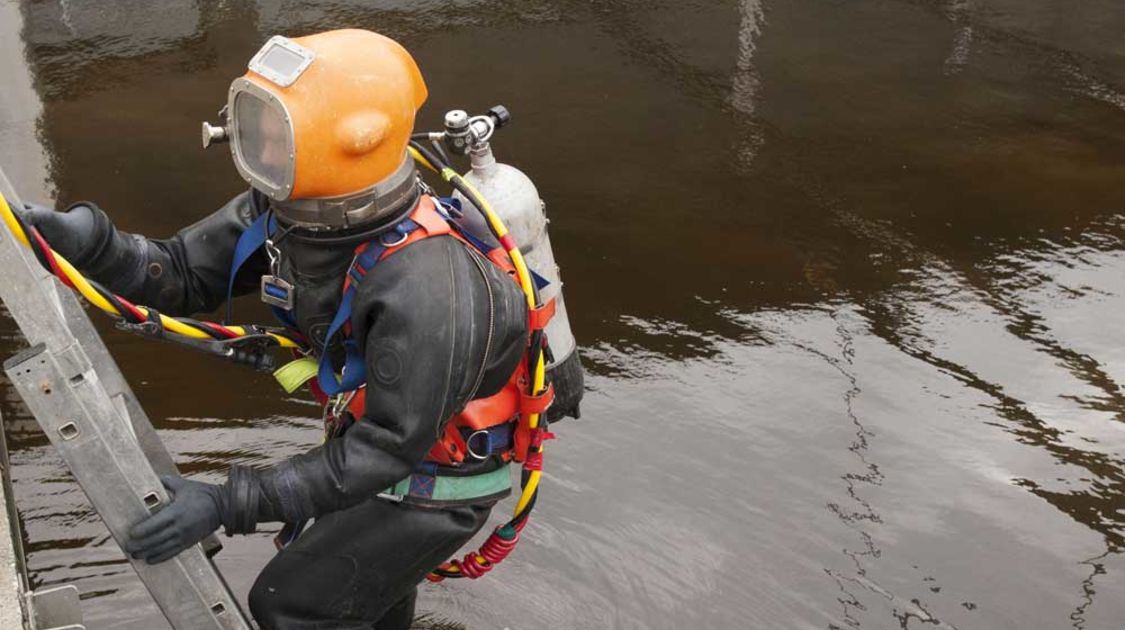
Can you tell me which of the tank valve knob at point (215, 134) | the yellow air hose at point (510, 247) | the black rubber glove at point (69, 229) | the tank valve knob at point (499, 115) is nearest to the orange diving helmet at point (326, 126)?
the tank valve knob at point (215, 134)

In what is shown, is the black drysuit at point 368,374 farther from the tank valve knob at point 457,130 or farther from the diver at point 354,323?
the tank valve knob at point 457,130

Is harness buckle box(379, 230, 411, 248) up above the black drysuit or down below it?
above

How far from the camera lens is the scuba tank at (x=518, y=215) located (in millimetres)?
3172

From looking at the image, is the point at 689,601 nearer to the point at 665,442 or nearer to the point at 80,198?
the point at 665,442

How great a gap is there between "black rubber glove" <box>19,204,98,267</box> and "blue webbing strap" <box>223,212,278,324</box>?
0.32 meters

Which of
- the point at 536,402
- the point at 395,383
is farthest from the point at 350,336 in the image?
the point at 536,402

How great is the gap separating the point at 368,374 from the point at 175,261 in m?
0.78

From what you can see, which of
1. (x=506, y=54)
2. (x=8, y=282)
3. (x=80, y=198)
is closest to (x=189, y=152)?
(x=80, y=198)

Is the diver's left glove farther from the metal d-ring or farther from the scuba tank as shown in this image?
the scuba tank

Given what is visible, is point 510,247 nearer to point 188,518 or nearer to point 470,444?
point 470,444

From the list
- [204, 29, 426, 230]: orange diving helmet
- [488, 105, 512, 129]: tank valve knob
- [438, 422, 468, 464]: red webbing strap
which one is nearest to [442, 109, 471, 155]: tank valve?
[488, 105, 512, 129]: tank valve knob

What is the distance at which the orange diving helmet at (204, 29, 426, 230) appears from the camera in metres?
2.64

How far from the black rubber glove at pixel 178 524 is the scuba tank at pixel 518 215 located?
88 cm

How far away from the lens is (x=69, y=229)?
291cm
